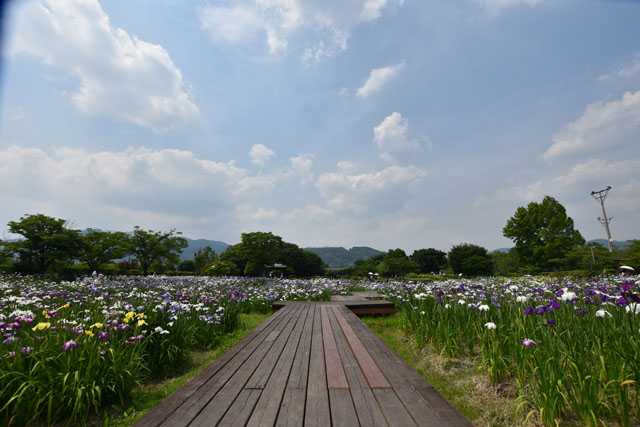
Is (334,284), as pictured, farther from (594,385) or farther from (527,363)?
(594,385)

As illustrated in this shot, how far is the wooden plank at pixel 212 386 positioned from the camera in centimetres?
212

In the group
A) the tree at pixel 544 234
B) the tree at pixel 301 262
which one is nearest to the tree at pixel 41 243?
the tree at pixel 301 262

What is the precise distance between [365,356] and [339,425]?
5.41 feet

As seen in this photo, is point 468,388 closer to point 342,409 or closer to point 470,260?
point 342,409

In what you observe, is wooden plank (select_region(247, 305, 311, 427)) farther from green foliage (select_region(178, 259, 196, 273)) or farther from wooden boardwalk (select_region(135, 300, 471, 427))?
green foliage (select_region(178, 259, 196, 273))

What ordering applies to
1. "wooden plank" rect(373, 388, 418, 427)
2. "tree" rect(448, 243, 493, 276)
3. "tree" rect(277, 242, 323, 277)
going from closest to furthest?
"wooden plank" rect(373, 388, 418, 427) < "tree" rect(448, 243, 493, 276) < "tree" rect(277, 242, 323, 277)

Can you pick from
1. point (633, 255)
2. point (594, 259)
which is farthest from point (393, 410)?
point (594, 259)

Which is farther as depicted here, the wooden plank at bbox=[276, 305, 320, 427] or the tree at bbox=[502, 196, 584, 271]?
the tree at bbox=[502, 196, 584, 271]

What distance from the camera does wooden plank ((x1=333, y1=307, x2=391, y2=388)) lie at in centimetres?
272

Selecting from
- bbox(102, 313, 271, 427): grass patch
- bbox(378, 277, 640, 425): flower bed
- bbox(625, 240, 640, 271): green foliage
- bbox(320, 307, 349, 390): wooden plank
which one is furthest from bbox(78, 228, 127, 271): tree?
bbox(625, 240, 640, 271): green foliage

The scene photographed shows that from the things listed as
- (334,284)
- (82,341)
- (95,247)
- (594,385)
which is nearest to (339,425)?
(594,385)

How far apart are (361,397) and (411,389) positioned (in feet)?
1.69

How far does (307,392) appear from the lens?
2602 mm

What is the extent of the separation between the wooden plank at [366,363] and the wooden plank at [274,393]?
0.88 metres
